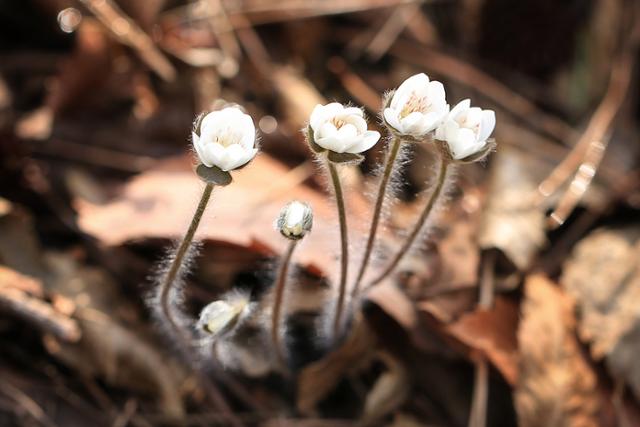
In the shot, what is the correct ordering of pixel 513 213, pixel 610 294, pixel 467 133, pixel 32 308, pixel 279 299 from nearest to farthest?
pixel 467 133
pixel 279 299
pixel 32 308
pixel 610 294
pixel 513 213

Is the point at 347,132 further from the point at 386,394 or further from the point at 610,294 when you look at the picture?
the point at 610,294

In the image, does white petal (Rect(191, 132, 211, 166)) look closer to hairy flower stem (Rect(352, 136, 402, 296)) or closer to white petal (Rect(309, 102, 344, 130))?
white petal (Rect(309, 102, 344, 130))

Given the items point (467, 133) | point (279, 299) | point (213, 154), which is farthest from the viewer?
point (279, 299)

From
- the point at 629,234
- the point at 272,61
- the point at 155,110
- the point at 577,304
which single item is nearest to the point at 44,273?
A: the point at 155,110

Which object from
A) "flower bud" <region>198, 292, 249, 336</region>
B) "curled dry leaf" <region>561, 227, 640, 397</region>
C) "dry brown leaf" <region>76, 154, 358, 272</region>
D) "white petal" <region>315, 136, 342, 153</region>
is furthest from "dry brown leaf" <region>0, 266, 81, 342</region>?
"curled dry leaf" <region>561, 227, 640, 397</region>

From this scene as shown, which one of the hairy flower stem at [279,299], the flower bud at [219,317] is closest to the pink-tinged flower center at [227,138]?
the hairy flower stem at [279,299]

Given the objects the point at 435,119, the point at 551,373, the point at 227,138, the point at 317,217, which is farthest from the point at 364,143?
the point at 551,373
